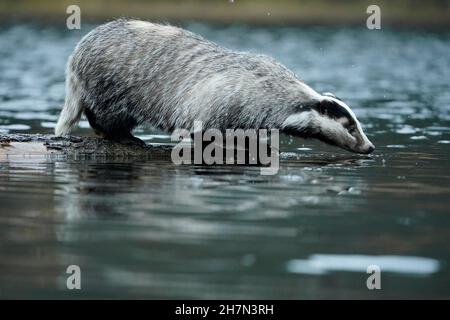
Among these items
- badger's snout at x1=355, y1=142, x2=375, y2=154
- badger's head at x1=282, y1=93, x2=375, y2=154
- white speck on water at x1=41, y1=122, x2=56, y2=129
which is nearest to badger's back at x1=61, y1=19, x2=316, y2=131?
badger's head at x1=282, y1=93, x2=375, y2=154

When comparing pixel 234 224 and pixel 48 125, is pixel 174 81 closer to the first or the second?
pixel 234 224

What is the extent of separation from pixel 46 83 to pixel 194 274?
1849 cm

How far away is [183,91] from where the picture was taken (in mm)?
12117

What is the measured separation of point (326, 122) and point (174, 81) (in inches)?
68.6

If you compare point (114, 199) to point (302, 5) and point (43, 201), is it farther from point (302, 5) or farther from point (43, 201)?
point (302, 5)

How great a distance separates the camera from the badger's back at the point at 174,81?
1182 cm

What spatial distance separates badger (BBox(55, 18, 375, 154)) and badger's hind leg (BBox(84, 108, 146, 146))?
1 cm

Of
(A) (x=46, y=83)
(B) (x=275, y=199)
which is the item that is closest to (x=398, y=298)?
(B) (x=275, y=199)

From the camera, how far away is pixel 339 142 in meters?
12.2

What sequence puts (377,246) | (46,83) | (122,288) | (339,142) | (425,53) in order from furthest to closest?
(425,53), (46,83), (339,142), (377,246), (122,288)

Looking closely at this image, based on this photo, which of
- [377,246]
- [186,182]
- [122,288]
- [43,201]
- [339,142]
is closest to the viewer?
[122,288]

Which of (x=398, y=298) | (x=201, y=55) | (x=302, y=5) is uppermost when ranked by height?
(x=302, y=5)

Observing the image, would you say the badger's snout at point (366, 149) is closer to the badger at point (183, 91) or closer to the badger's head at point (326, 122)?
the badger at point (183, 91)

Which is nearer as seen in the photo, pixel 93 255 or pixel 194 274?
pixel 194 274
